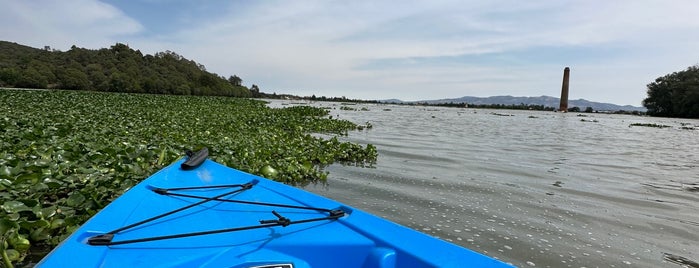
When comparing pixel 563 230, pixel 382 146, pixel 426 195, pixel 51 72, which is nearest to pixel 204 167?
pixel 426 195

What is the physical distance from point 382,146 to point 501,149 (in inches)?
190

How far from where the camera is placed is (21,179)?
4.36 m

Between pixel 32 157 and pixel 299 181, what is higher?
pixel 32 157

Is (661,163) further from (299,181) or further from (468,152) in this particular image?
(299,181)

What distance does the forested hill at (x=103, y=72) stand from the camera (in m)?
54.9

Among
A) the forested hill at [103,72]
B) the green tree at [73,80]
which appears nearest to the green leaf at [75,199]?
the forested hill at [103,72]

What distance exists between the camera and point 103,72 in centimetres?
6719

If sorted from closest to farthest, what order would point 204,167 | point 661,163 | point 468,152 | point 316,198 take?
1. point 316,198
2. point 204,167
3. point 661,163
4. point 468,152

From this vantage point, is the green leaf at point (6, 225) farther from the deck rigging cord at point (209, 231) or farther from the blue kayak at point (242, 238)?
the deck rigging cord at point (209, 231)

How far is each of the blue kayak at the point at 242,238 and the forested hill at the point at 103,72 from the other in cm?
6587

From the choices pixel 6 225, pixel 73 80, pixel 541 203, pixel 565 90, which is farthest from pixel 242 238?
pixel 565 90

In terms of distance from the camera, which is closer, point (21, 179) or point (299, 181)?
point (21, 179)

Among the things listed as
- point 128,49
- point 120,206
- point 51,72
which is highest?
point 128,49

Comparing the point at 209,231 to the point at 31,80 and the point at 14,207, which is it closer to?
the point at 14,207
